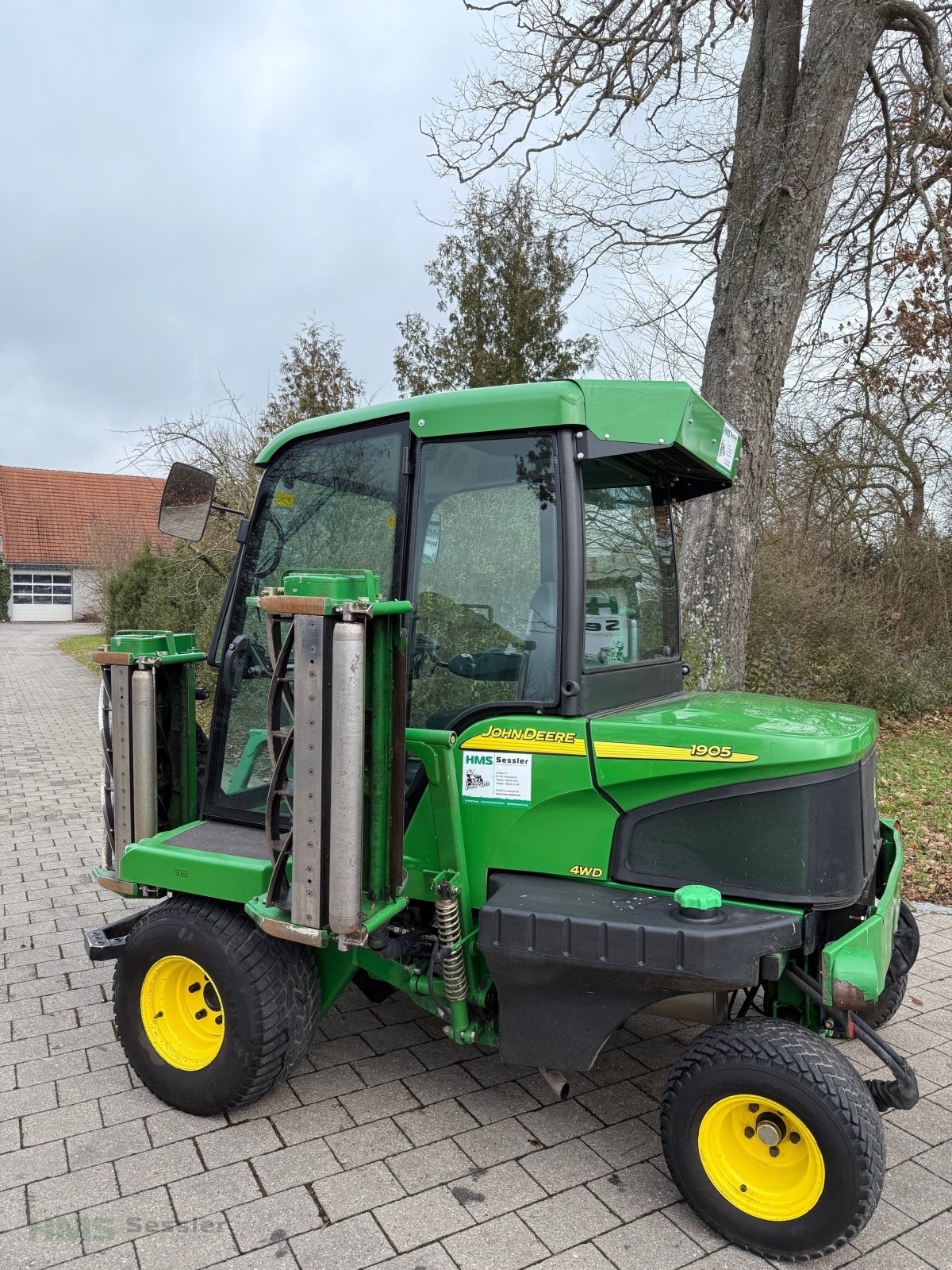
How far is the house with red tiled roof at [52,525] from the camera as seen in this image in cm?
3850

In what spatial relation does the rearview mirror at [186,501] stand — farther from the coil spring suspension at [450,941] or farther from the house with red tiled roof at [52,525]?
the house with red tiled roof at [52,525]

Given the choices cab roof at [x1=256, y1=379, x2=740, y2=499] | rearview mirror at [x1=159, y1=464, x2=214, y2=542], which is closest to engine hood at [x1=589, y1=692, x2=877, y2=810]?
cab roof at [x1=256, y1=379, x2=740, y2=499]

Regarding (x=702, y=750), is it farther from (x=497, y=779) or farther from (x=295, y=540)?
(x=295, y=540)

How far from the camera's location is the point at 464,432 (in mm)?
2742

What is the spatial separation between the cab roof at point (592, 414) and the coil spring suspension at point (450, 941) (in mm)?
1334

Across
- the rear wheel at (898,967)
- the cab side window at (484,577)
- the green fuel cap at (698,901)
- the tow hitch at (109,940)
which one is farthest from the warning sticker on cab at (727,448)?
the tow hitch at (109,940)

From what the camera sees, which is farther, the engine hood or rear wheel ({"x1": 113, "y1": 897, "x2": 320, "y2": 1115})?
rear wheel ({"x1": 113, "y1": 897, "x2": 320, "y2": 1115})

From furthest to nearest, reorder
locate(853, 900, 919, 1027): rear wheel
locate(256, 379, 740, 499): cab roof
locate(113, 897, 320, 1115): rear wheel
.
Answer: locate(853, 900, 919, 1027): rear wheel, locate(113, 897, 320, 1115): rear wheel, locate(256, 379, 740, 499): cab roof

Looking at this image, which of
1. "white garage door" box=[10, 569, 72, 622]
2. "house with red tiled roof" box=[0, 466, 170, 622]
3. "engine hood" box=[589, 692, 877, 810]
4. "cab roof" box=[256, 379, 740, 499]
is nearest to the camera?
"engine hood" box=[589, 692, 877, 810]

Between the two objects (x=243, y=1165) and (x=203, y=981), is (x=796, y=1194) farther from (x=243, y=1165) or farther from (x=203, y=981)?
(x=203, y=981)

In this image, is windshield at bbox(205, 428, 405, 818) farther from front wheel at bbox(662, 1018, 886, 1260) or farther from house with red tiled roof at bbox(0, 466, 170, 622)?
house with red tiled roof at bbox(0, 466, 170, 622)

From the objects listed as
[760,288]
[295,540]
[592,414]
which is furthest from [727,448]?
[760,288]

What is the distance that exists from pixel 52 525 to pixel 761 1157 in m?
42.6

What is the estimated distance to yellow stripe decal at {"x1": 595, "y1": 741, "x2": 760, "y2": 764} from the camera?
8.00 feet
